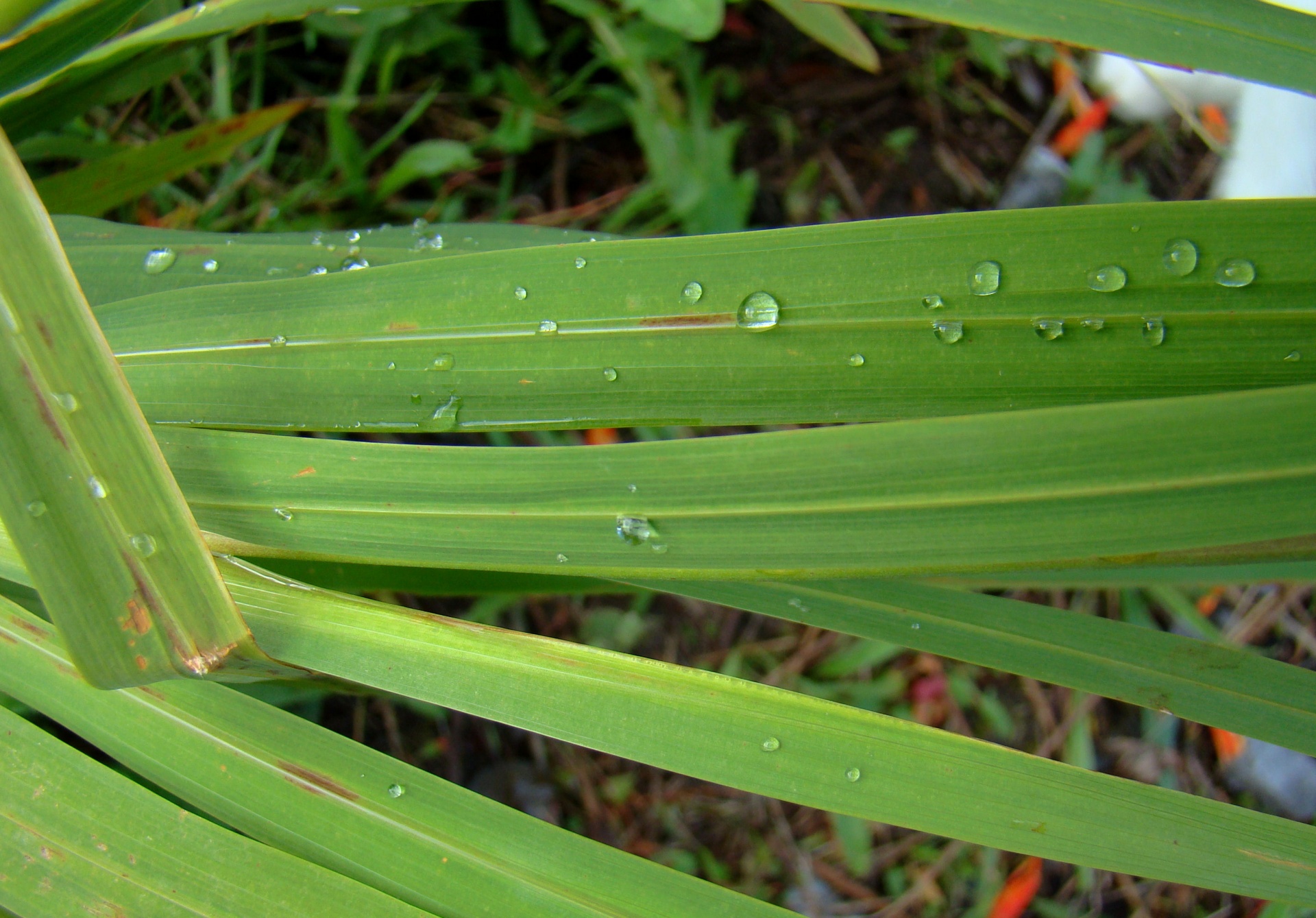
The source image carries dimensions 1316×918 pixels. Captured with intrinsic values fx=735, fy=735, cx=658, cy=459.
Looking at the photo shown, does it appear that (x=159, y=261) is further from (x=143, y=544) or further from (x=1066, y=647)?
(x=1066, y=647)

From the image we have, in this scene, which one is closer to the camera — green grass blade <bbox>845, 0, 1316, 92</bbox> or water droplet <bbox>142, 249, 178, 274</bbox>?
green grass blade <bbox>845, 0, 1316, 92</bbox>

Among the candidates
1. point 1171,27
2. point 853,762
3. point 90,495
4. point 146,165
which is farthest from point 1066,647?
point 146,165

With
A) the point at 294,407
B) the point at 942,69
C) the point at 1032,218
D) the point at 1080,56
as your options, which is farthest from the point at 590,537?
the point at 1080,56

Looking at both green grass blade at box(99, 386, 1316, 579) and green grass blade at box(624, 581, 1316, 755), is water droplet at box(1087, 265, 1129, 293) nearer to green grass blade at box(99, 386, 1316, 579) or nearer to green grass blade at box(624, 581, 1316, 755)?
green grass blade at box(99, 386, 1316, 579)

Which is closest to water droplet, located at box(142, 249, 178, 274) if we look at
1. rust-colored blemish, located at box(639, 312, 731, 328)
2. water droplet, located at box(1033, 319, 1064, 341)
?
rust-colored blemish, located at box(639, 312, 731, 328)

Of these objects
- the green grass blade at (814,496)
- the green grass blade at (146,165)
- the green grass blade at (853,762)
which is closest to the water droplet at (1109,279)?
the green grass blade at (814,496)

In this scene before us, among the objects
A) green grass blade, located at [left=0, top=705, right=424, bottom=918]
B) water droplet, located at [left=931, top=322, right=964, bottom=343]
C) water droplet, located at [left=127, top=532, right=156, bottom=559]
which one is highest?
water droplet, located at [left=931, top=322, right=964, bottom=343]
